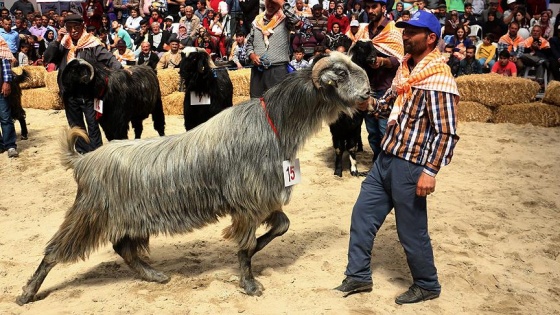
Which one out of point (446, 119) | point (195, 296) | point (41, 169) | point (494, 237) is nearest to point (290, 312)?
point (195, 296)

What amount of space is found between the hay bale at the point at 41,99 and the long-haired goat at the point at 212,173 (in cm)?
931

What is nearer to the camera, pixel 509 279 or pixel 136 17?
pixel 509 279

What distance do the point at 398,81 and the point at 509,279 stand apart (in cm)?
210

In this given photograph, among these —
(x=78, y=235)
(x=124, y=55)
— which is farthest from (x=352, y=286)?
(x=124, y=55)

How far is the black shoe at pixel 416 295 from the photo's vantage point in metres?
4.70

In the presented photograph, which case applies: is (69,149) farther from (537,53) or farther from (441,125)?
(537,53)

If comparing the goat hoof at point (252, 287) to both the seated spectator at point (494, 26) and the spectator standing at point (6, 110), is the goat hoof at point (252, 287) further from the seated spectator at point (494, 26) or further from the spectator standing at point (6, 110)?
the seated spectator at point (494, 26)

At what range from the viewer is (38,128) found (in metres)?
12.1

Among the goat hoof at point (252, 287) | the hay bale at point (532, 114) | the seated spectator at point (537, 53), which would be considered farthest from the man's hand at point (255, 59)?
the seated spectator at point (537, 53)

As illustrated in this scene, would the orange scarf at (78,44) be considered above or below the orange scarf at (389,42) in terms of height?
below

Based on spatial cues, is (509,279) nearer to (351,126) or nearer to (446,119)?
(446,119)

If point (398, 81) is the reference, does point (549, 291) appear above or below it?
below

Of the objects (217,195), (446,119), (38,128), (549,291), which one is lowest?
(38,128)

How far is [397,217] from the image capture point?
15.1ft
